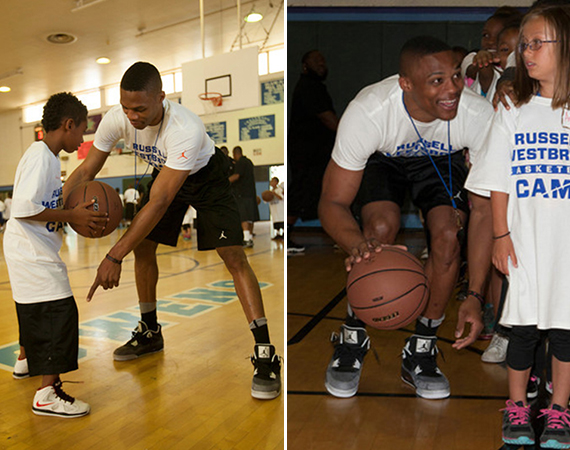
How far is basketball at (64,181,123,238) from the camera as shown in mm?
1776

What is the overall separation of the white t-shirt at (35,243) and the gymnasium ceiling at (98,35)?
5.12 meters

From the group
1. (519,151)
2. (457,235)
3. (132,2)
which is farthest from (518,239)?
(132,2)

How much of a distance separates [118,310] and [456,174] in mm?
2113

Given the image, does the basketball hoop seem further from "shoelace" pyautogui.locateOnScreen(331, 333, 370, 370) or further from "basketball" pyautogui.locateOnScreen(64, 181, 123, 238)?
"shoelace" pyautogui.locateOnScreen(331, 333, 370, 370)

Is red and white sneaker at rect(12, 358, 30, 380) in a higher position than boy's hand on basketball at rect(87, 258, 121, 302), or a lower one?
lower

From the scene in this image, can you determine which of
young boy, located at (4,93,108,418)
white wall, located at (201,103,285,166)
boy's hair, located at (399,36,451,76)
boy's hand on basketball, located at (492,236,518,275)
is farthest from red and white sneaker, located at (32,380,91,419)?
white wall, located at (201,103,285,166)

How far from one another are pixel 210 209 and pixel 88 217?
1.66ft

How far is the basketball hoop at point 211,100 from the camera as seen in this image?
19.6 ft

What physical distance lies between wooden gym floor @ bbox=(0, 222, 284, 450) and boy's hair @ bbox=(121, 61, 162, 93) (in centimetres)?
106

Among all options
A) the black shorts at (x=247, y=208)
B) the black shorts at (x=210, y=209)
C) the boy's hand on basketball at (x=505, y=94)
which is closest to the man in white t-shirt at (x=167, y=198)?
the black shorts at (x=210, y=209)

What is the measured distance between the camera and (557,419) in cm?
140

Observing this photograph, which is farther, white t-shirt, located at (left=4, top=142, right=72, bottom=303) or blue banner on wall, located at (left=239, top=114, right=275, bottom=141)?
blue banner on wall, located at (left=239, top=114, right=275, bottom=141)

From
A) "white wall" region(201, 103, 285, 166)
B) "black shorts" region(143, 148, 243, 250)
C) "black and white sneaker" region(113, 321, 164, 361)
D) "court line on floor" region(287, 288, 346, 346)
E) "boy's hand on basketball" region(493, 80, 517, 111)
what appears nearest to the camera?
"boy's hand on basketball" region(493, 80, 517, 111)

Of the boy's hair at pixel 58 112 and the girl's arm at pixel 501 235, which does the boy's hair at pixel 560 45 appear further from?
the boy's hair at pixel 58 112
